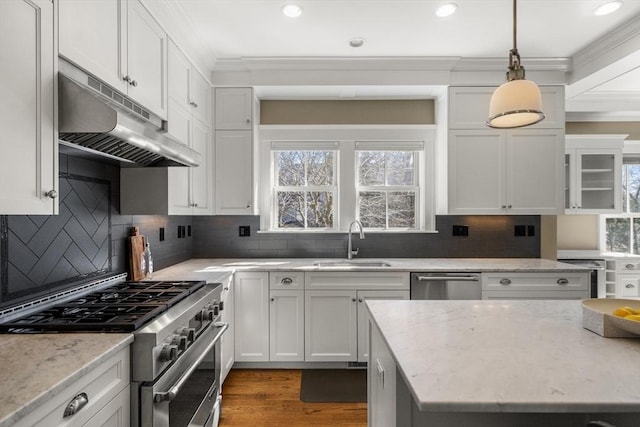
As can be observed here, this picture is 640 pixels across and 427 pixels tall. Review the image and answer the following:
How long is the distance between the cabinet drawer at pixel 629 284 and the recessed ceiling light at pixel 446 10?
4034mm

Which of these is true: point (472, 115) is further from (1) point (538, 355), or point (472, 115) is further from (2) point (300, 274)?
(1) point (538, 355)

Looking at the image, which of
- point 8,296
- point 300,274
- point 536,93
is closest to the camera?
point 8,296

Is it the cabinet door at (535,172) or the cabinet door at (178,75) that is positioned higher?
the cabinet door at (178,75)

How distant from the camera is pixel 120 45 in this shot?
167 cm

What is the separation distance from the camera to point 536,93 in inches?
63.0

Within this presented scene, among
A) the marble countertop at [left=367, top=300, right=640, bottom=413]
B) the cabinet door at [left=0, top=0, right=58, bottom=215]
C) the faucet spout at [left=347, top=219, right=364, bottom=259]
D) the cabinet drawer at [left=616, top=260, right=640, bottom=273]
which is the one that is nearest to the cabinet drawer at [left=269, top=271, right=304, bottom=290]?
the faucet spout at [left=347, top=219, right=364, bottom=259]

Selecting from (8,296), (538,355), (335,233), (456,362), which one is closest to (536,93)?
(538,355)

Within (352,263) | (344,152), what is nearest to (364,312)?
Result: (352,263)

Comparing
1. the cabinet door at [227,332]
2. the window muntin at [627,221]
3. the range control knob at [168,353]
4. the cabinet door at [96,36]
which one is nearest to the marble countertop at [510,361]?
the range control knob at [168,353]

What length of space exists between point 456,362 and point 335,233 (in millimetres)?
2494

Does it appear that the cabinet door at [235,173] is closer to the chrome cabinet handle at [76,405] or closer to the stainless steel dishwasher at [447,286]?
the stainless steel dishwasher at [447,286]

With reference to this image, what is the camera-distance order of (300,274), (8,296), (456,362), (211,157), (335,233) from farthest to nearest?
(335,233)
(211,157)
(300,274)
(8,296)
(456,362)

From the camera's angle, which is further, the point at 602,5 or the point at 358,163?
the point at 358,163

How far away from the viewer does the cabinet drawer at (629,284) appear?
13.9 feet
